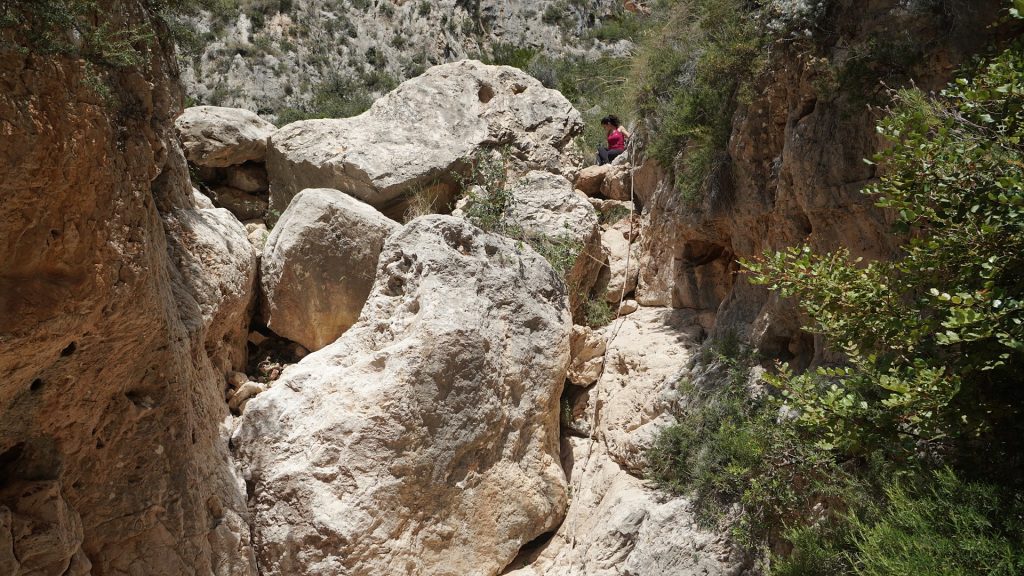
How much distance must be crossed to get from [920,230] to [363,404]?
399cm

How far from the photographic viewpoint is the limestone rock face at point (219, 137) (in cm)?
856

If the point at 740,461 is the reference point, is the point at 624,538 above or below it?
below

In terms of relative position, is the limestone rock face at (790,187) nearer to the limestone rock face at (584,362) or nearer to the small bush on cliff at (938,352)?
the small bush on cliff at (938,352)

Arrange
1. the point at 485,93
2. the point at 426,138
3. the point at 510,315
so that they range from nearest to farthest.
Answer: the point at 510,315 < the point at 426,138 < the point at 485,93

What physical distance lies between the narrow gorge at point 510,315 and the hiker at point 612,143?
428 millimetres

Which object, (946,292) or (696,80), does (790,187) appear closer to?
(696,80)

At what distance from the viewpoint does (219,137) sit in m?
8.70

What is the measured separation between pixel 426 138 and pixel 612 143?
2636mm

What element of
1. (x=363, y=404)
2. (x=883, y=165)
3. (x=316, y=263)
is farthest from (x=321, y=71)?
(x=883, y=165)

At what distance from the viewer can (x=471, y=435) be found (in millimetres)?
5695

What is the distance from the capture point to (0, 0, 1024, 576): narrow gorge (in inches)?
134

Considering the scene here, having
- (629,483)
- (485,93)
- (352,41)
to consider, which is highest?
(352,41)

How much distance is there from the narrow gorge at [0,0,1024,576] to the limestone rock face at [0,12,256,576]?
19mm

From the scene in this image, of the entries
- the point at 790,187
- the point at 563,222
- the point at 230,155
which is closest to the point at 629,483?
the point at 790,187
